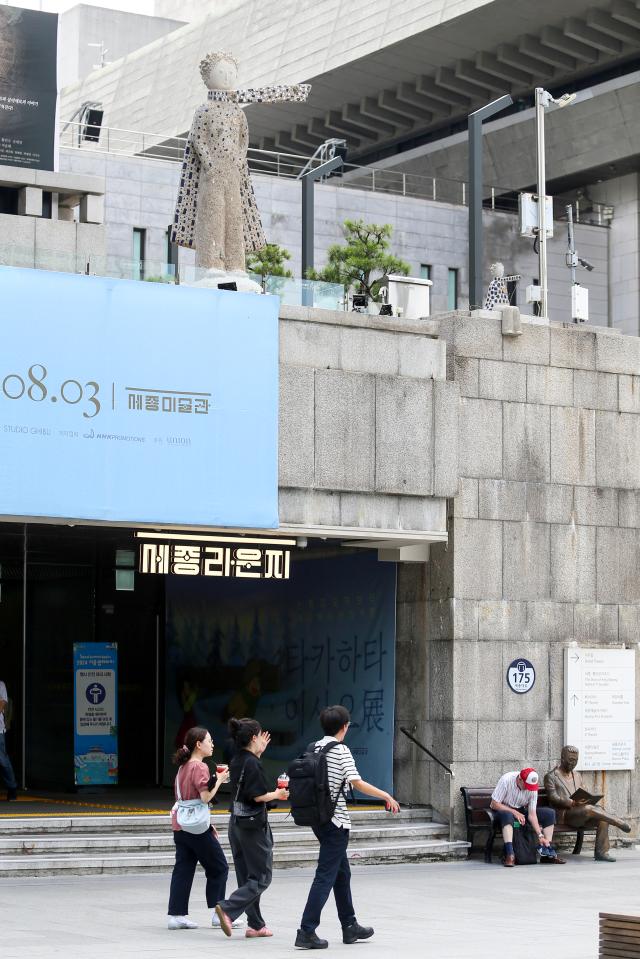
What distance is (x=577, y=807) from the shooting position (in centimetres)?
1908

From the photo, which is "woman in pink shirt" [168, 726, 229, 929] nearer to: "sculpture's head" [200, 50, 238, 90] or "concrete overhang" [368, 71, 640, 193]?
"sculpture's head" [200, 50, 238, 90]

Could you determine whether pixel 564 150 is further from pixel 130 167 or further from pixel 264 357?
pixel 264 357

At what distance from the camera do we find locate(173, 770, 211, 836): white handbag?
42.2ft

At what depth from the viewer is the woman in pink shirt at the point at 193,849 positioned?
12.9m

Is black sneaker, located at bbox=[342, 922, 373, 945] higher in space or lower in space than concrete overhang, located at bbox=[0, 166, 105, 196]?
lower

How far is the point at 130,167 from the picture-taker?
49625 millimetres

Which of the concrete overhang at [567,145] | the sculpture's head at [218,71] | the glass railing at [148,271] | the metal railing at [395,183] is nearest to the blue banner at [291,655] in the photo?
the glass railing at [148,271]

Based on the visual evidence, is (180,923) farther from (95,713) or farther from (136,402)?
(95,713)

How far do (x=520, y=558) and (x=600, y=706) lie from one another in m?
2.10

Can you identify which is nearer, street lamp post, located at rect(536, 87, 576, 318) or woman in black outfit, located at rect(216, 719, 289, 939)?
woman in black outfit, located at rect(216, 719, 289, 939)

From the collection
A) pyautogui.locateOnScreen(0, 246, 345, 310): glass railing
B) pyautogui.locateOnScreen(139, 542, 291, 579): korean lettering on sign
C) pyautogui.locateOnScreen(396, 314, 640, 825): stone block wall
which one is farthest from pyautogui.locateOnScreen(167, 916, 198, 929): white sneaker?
pyautogui.locateOnScreen(0, 246, 345, 310): glass railing

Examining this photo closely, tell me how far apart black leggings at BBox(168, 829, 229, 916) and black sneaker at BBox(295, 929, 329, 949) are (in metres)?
1.06

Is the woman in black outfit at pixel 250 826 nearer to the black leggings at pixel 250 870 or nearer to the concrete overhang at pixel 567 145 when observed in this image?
the black leggings at pixel 250 870

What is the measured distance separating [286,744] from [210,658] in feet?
8.39
